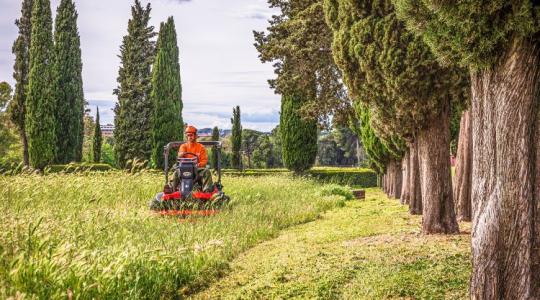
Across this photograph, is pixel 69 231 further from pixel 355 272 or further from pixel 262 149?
pixel 262 149

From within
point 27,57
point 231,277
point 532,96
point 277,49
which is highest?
point 27,57

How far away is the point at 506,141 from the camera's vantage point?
418 centimetres

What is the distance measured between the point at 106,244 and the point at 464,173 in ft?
21.3

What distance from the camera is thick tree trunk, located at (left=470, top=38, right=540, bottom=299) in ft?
13.5

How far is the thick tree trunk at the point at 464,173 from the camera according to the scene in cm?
920

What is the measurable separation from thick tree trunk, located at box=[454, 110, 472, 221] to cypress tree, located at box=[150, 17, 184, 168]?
23.2 meters

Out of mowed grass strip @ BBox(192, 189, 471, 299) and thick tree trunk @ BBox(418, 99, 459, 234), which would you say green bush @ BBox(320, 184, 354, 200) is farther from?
thick tree trunk @ BBox(418, 99, 459, 234)

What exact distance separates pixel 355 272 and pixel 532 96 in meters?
2.71

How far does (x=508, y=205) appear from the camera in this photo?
419 cm

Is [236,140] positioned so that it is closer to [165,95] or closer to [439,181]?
[165,95]

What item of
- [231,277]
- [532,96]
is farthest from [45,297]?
[532,96]

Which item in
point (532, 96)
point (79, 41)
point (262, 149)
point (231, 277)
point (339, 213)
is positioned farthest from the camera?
point (262, 149)

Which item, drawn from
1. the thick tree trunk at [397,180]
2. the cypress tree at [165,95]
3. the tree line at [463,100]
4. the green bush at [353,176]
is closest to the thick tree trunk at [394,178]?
the thick tree trunk at [397,180]

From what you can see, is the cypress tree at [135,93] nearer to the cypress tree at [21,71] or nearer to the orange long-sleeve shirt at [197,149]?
the cypress tree at [21,71]
